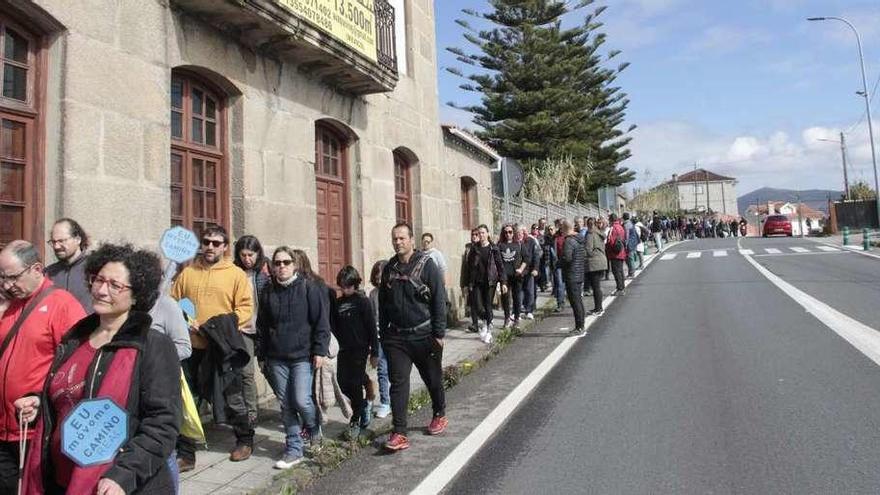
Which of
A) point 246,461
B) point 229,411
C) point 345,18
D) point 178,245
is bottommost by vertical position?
point 246,461

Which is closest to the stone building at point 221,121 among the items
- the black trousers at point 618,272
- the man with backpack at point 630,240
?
the black trousers at point 618,272

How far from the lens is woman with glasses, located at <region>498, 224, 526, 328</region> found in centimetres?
1106

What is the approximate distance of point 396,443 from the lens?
5211mm

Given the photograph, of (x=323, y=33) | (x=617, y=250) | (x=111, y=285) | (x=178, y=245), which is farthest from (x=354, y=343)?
(x=617, y=250)

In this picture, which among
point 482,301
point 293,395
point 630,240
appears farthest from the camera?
point 630,240

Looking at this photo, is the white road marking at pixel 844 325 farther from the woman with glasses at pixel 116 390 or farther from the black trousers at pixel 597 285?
the woman with glasses at pixel 116 390

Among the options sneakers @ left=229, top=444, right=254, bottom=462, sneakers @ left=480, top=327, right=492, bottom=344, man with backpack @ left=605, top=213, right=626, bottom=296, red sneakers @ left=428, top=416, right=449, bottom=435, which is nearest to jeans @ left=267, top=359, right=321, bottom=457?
sneakers @ left=229, top=444, right=254, bottom=462

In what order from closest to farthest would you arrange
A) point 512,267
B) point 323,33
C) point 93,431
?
point 93,431 < point 323,33 < point 512,267

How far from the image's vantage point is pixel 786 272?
17469mm

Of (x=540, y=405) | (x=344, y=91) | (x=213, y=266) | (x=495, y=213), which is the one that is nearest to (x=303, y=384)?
(x=213, y=266)

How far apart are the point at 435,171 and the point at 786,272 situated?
34.5 ft

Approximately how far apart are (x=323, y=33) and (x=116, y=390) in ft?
20.5

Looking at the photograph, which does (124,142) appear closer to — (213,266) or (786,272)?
(213,266)

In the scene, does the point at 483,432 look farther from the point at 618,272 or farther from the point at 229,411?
the point at 618,272
